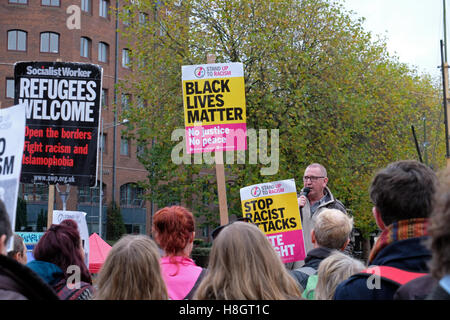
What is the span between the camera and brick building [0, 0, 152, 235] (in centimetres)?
4016

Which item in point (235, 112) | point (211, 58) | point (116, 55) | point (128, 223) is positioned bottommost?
point (128, 223)

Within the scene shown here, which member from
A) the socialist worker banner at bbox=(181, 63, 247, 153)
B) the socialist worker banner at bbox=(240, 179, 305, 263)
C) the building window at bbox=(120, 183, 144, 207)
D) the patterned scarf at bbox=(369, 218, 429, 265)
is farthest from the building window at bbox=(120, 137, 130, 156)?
the patterned scarf at bbox=(369, 218, 429, 265)

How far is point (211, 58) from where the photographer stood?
7.39 m

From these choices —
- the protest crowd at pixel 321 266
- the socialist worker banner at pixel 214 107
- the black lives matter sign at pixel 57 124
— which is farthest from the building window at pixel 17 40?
the protest crowd at pixel 321 266

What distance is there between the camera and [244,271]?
2.80 m

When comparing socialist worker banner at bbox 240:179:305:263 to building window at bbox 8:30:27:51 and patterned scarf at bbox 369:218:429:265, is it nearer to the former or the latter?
patterned scarf at bbox 369:218:429:265

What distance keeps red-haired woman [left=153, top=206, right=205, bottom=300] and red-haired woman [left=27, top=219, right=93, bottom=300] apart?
1.82 ft

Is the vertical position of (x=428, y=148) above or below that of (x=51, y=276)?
above

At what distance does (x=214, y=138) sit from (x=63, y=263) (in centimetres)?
345

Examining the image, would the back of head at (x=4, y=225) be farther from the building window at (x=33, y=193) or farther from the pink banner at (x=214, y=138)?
the building window at (x=33, y=193)

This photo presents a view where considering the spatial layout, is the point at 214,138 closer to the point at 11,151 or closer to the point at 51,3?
the point at 11,151

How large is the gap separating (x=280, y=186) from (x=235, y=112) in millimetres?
1067
